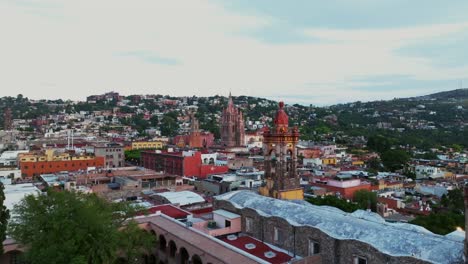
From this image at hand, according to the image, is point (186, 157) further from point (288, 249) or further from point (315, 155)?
point (288, 249)

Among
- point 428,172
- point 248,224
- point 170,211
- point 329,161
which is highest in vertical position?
point 248,224

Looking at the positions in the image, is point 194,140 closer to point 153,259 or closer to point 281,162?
point 281,162

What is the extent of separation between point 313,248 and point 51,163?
48615 mm

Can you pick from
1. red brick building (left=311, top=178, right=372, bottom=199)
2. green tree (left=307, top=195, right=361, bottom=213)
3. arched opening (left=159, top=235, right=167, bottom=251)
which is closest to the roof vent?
arched opening (left=159, top=235, right=167, bottom=251)

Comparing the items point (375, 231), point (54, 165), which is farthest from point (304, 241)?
point (54, 165)

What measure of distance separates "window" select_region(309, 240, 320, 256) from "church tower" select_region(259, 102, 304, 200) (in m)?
8.88

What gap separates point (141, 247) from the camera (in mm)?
18797

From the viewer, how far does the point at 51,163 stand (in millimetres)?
56000

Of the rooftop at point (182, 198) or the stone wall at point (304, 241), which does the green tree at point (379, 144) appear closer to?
the rooftop at point (182, 198)

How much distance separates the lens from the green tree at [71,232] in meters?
16.1

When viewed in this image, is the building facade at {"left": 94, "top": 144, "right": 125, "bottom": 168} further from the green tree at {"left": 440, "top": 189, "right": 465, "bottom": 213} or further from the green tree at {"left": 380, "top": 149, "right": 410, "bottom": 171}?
the green tree at {"left": 440, "top": 189, "right": 465, "bottom": 213}

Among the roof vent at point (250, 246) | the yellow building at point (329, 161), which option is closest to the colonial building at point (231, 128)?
the yellow building at point (329, 161)

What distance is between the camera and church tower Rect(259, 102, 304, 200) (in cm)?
2620

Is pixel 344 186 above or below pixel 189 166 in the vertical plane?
below
